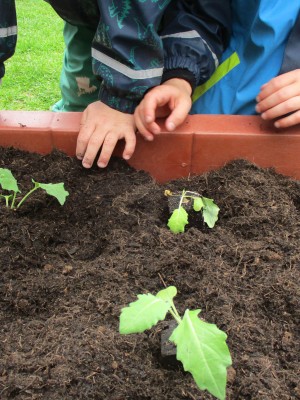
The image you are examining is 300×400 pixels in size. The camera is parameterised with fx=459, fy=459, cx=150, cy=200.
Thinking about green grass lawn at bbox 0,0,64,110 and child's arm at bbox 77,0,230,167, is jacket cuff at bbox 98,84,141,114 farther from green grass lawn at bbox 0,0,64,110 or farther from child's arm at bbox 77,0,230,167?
green grass lawn at bbox 0,0,64,110

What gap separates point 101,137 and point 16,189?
27cm

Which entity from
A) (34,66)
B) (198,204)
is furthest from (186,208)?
(34,66)

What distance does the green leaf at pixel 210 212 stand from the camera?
116cm

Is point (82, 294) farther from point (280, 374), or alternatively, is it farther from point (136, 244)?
point (280, 374)

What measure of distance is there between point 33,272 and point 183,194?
43cm

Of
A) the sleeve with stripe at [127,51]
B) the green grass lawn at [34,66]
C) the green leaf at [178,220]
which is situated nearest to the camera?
the green leaf at [178,220]

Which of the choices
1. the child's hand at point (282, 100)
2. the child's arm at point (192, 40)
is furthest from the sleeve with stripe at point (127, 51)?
the child's hand at point (282, 100)

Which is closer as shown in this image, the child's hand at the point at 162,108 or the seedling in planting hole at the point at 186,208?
the seedling in planting hole at the point at 186,208

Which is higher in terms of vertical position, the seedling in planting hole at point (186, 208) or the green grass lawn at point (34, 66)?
the seedling in planting hole at point (186, 208)

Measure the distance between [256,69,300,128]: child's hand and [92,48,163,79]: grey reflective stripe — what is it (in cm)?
34

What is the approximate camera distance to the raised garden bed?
31.4 inches

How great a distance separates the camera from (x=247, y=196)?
1219 mm

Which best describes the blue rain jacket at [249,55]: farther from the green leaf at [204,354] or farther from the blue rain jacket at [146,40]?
the green leaf at [204,354]

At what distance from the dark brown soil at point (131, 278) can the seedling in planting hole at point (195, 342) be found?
0.13 meters
